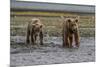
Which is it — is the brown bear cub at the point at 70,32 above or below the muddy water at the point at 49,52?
above

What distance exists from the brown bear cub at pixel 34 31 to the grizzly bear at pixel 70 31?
0.29m

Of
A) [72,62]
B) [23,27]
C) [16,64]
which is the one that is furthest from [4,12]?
[72,62]

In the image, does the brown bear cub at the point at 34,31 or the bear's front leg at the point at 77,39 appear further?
the bear's front leg at the point at 77,39

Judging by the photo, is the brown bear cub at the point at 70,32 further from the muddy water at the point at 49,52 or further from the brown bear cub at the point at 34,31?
the brown bear cub at the point at 34,31

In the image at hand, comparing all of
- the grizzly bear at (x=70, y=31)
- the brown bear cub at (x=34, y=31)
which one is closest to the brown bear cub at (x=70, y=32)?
the grizzly bear at (x=70, y=31)

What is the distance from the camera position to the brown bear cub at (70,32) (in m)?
2.26

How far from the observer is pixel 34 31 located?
84.6 inches

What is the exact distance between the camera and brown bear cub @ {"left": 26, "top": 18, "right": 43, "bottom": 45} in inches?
83.4

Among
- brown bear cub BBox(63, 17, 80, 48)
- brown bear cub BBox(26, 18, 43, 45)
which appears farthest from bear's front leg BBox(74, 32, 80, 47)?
brown bear cub BBox(26, 18, 43, 45)

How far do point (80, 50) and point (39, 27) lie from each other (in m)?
0.57

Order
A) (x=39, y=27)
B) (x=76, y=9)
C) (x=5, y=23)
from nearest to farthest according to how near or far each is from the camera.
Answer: (x=5, y=23) < (x=39, y=27) < (x=76, y=9)

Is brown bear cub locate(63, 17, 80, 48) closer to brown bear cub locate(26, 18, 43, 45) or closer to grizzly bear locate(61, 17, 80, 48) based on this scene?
grizzly bear locate(61, 17, 80, 48)

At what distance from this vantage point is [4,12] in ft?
6.63

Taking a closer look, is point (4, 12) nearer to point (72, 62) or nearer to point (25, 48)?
point (25, 48)
